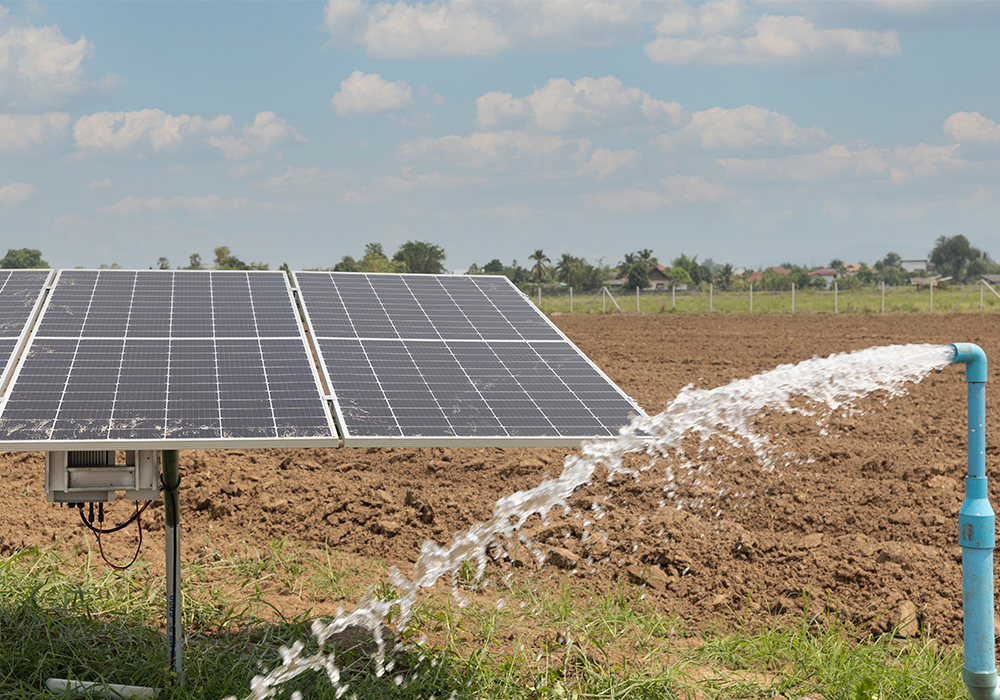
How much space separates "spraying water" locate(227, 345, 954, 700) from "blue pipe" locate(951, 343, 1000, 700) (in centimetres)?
46

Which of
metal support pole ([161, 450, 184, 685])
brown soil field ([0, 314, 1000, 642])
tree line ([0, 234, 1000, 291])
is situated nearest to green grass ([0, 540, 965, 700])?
metal support pole ([161, 450, 184, 685])

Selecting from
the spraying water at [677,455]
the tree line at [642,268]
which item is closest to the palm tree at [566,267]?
the tree line at [642,268]

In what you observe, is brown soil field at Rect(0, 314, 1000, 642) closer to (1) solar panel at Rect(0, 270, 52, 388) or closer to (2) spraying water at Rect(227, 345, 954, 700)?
(2) spraying water at Rect(227, 345, 954, 700)

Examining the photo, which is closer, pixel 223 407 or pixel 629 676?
pixel 223 407

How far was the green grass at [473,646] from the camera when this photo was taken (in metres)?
5.02

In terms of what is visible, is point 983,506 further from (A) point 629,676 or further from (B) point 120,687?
(B) point 120,687

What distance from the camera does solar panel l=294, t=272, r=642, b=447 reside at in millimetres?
4664

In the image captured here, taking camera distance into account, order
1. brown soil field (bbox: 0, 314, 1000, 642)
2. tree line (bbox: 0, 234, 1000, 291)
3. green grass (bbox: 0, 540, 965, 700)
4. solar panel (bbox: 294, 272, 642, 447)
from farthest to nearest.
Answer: tree line (bbox: 0, 234, 1000, 291), brown soil field (bbox: 0, 314, 1000, 642), green grass (bbox: 0, 540, 965, 700), solar panel (bbox: 294, 272, 642, 447)

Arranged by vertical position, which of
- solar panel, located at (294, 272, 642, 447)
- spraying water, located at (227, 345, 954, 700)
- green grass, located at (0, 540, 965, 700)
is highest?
solar panel, located at (294, 272, 642, 447)

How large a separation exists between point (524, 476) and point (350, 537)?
236cm

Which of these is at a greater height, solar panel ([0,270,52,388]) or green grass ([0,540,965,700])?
solar panel ([0,270,52,388])

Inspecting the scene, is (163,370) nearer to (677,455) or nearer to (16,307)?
(16,307)

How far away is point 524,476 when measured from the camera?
Result: 363 inches

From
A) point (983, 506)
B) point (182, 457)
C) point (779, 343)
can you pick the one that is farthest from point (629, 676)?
point (779, 343)
